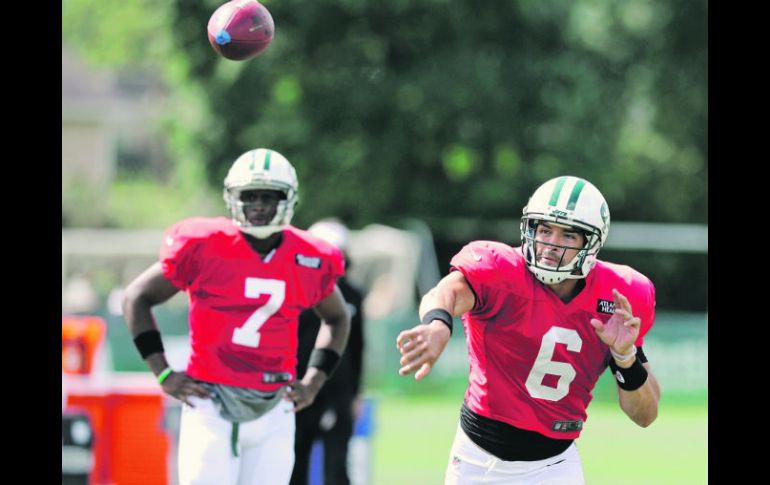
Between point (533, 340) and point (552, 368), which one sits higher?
point (533, 340)

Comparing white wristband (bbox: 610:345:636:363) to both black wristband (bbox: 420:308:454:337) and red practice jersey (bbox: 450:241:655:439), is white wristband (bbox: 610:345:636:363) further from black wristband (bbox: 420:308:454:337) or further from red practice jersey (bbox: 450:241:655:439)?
black wristband (bbox: 420:308:454:337)

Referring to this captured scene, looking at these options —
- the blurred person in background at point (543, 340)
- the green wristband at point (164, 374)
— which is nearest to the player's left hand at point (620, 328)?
the blurred person in background at point (543, 340)

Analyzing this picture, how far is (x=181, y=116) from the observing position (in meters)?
23.6

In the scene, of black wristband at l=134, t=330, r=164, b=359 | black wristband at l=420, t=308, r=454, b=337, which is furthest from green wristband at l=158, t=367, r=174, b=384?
black wristband at l=420, t=308, r=454, b=337

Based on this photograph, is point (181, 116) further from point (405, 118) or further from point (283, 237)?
point (283, 237)

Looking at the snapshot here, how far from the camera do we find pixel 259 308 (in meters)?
5.52

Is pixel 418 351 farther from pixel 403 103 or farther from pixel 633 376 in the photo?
pixel 403 103

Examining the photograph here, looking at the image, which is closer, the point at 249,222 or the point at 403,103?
the point at 249,222

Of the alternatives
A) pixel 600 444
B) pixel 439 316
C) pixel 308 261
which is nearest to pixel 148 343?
pixel 308 261

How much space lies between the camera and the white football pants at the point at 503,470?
4.84 meters

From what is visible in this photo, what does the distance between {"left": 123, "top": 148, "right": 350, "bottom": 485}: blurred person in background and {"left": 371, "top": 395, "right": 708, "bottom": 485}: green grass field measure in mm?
4447

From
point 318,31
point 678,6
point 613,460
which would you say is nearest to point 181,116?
point 318,31

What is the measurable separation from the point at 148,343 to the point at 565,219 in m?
2.12

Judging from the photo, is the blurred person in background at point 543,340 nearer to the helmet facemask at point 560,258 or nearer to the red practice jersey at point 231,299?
the helmet facemask at point 560,258
